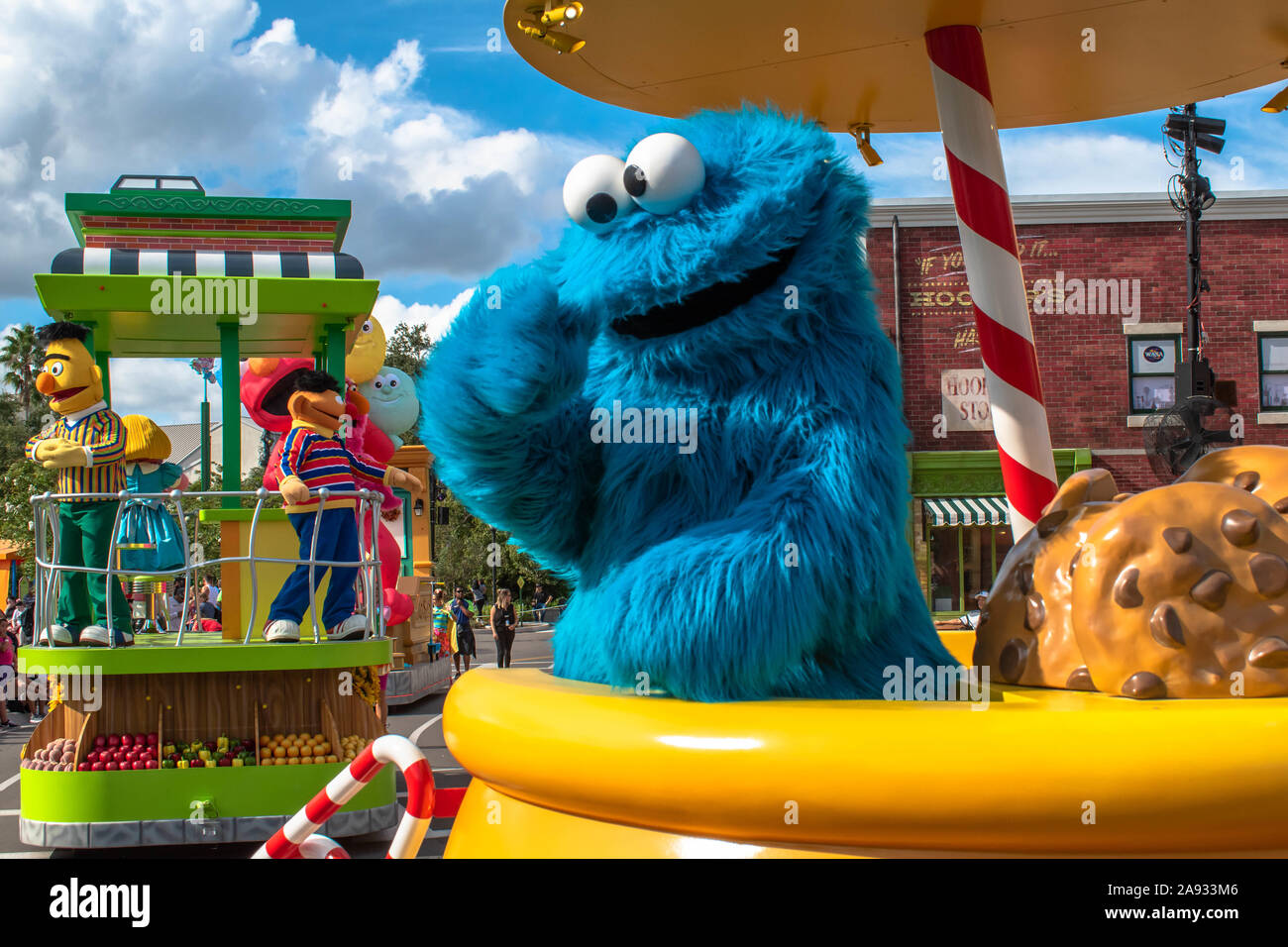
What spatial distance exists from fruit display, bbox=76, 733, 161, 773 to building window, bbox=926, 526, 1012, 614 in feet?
54.0

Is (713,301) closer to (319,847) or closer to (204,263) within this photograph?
(319,847)

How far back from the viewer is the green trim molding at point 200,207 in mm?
7305

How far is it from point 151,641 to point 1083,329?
17.4 metres

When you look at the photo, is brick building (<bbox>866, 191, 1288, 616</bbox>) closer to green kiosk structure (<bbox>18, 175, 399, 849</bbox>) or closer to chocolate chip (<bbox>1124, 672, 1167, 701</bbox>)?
green kiosk structure (<bbox>18, 175, 399, 849</bbox>)

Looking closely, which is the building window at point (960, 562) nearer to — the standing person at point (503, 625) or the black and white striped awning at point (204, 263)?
the standing person at point (503, 625)

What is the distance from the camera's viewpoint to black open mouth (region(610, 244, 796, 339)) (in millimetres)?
2242

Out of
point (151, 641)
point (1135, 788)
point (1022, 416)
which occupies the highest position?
point (1022, 416)

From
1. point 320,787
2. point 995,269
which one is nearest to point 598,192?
point 995,269

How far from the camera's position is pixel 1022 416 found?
348 centimetres

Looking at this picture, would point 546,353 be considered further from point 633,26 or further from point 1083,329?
point 1083,329
